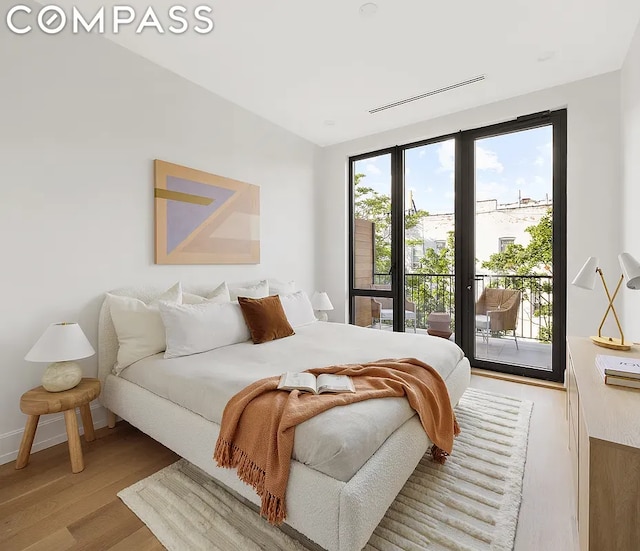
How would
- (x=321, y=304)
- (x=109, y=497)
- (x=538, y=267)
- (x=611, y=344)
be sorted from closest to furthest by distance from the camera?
(x=109, y=497)
(x=611, y=344)
(x=538, y=267)
(x=321, y=304)

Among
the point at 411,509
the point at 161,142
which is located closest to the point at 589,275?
the point at 411,509

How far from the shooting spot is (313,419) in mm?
1365

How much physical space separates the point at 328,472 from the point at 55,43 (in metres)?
3.03

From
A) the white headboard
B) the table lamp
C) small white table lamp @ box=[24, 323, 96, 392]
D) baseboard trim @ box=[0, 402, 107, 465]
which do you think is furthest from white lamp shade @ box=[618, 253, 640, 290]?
baseboard trim @ box=[0, 402, 107, 465]

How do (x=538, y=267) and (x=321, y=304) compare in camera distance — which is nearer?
(x=538, y=267)

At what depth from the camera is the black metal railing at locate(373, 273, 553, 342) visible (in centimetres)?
338

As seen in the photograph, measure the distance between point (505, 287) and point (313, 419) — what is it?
→ 300 cm

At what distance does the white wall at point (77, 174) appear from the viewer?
2.04m

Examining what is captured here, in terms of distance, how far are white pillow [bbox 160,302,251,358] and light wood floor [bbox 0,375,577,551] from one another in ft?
2.22

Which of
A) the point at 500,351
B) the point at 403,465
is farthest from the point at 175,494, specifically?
the point at 500,351

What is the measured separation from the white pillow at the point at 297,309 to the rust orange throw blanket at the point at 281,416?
4.26 ft

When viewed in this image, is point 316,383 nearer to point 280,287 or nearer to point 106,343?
point 106,343

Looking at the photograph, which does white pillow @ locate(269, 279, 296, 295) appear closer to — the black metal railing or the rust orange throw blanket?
the black metal railing

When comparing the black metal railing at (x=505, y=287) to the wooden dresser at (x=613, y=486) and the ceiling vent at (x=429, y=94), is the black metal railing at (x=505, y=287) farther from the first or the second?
the wooden dresser at (x=613, y=486)
